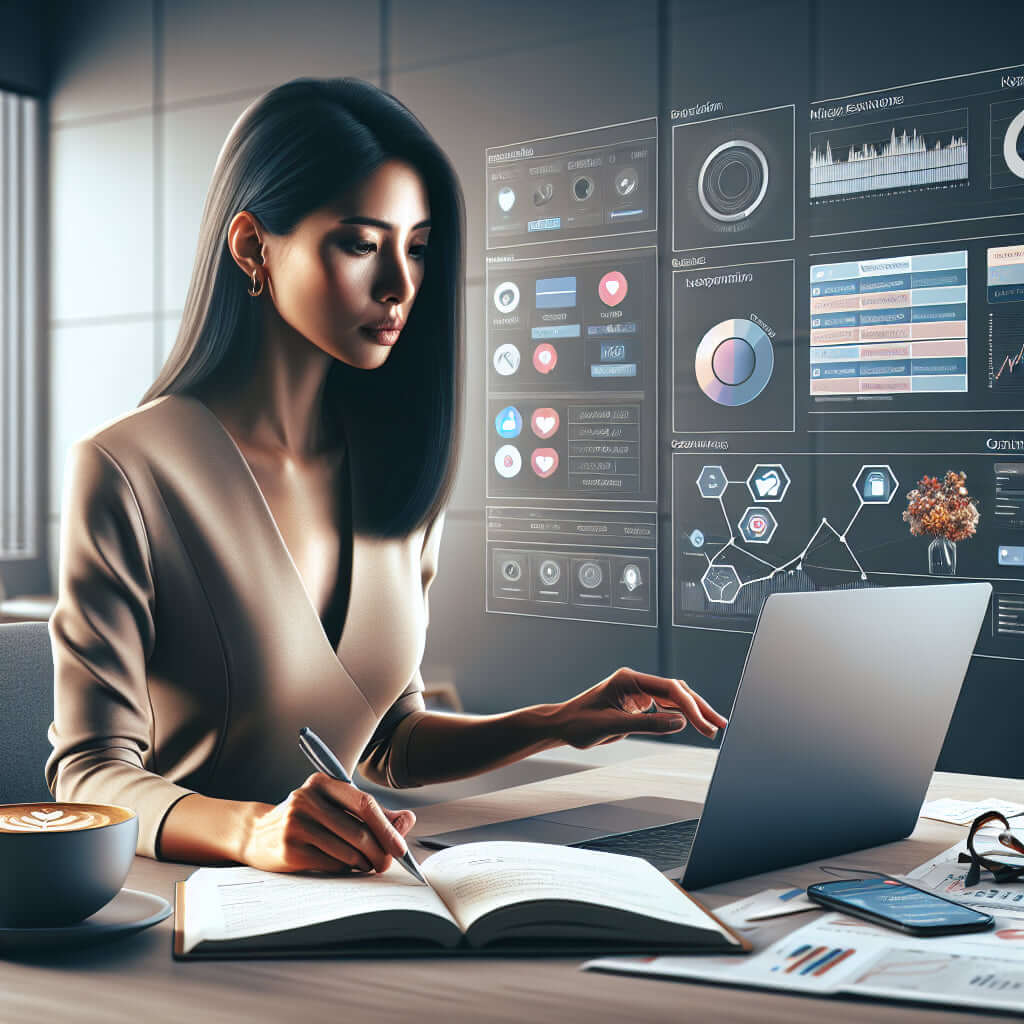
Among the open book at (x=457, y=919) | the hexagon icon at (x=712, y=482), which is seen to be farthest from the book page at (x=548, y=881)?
the hexagon icon at (x=712, y=482)

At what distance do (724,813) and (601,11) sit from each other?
312cm

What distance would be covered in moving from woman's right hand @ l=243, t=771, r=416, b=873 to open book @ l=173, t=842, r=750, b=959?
0.03 meters

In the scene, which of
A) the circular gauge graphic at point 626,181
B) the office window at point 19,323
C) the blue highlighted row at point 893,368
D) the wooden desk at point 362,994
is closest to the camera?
the wooden desk at point 362,994

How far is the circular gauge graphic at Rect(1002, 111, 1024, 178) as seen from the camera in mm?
2893

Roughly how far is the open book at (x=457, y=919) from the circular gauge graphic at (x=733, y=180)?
8.91 feet

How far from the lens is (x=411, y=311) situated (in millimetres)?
1453

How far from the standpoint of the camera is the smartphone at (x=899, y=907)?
863mm

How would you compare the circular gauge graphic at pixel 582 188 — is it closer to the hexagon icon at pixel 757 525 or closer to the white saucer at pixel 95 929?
the hexagon icon at pixel 757 525

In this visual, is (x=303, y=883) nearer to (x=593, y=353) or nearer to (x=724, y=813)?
(x=724, y=813)

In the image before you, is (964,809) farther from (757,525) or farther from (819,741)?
(757,525)

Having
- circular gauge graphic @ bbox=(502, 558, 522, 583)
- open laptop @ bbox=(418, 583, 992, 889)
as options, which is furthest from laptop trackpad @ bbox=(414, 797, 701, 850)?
circular gauge graphic @ bbox=(502, 558, 522, 583)

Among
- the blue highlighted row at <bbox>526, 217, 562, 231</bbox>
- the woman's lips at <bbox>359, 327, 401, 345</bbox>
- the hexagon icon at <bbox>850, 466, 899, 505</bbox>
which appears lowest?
the hexagon icon at <bbox>850, 466, 899, 505</bbox>

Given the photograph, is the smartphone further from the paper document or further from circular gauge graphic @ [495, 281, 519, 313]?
circular gauge graphic @ [495, 281, 519, 313]

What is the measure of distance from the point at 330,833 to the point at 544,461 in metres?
2.84
